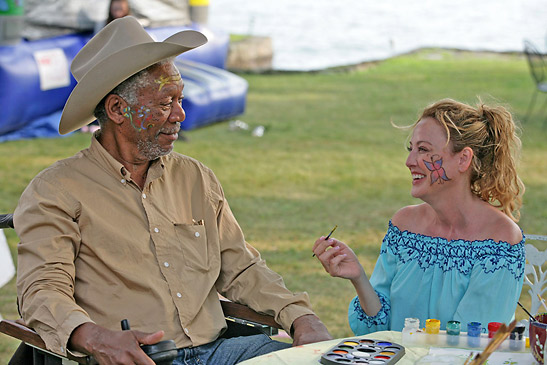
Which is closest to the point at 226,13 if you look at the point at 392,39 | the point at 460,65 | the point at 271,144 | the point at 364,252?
the point at 392,39

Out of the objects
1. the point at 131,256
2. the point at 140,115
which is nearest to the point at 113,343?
the point at 131,256

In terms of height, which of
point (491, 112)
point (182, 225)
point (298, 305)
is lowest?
point (298, 305)

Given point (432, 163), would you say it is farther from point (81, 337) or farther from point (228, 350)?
point (81, 337)

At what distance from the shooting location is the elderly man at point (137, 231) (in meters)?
2.45

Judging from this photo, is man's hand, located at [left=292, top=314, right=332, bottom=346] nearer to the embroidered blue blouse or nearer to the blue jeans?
the blue jeans

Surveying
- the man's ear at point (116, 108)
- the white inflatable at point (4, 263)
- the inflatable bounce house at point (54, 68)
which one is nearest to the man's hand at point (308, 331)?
the man's ear at point (116, 108)

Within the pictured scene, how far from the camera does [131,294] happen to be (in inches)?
100.0

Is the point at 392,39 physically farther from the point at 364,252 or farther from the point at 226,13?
the point at 364,252

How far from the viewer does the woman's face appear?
8.91 ft

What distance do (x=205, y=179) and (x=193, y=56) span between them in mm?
9085

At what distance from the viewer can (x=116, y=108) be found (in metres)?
2.68

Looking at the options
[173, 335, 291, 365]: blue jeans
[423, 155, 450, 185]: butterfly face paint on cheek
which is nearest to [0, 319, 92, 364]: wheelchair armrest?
[173, 335, 291, 365]: blue jeans

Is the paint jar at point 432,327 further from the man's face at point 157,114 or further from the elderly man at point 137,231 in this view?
the man's face at point 157,114

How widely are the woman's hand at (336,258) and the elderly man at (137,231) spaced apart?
0.21 metres
